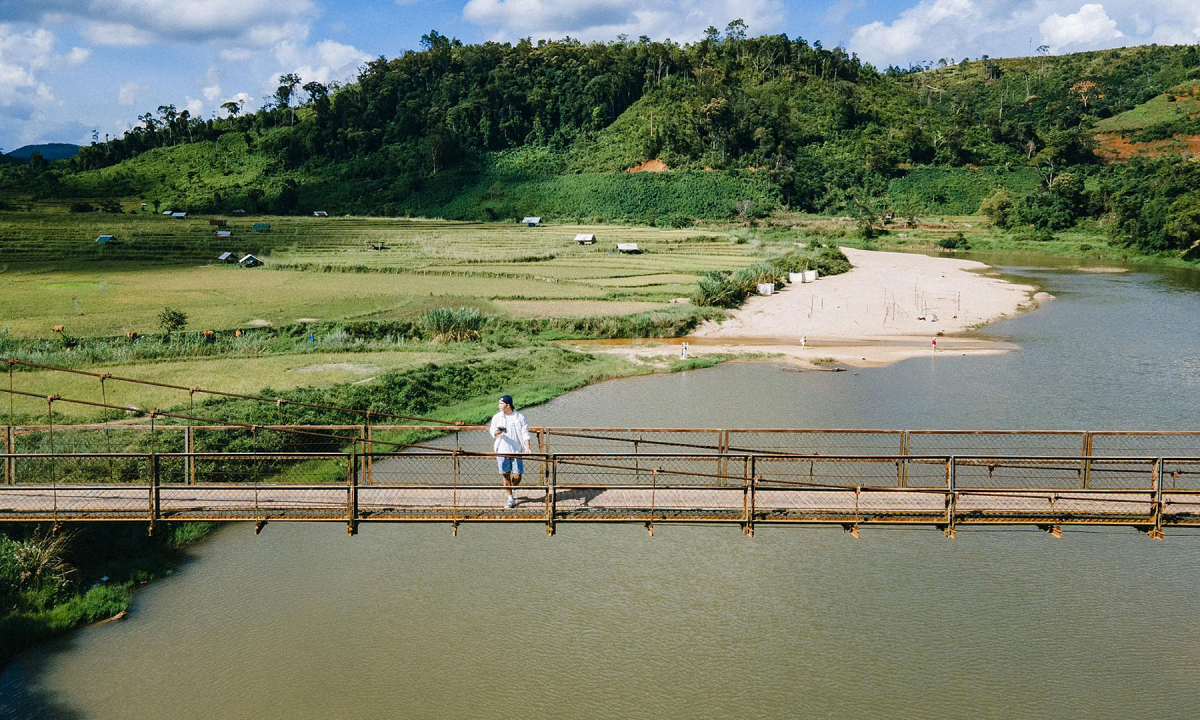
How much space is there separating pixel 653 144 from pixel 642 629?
9847 cm

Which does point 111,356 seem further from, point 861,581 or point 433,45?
point 433,45

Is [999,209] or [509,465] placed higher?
[999,209]

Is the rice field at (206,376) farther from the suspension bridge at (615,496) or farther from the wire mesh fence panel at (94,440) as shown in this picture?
the suspension bridge at (615,496)

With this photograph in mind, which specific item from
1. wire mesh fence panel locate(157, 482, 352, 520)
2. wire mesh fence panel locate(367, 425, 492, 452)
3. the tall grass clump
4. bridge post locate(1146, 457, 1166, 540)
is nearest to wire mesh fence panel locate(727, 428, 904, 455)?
wire mesh fence panel locate(367, 425, 492, 452)

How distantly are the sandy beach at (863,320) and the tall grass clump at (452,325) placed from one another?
4680 mm

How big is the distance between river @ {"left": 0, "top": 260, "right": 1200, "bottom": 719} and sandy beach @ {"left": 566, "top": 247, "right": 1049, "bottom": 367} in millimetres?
17437

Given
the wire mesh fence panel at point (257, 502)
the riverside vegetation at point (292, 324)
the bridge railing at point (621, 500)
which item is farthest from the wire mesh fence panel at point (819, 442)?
the wire mesh fence panel at point (257, 502)

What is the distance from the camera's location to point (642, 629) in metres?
13.4

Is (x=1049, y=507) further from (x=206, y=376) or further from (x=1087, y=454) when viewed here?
(x=206, y=376)

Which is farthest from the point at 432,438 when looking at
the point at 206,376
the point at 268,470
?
the point at 206,376

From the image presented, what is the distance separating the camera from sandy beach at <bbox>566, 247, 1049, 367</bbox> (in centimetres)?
3488

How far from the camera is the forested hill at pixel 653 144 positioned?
321ft

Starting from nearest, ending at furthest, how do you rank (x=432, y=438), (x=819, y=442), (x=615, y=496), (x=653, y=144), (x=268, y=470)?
(x=615, y=496) → (x=268, y=470) → (x=819, y=442) → (x=432, y=438) → (x=653, y=144)

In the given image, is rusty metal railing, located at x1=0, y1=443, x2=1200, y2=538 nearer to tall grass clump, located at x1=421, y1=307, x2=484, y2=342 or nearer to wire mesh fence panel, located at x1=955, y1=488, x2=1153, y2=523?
wire mesh fence panel, located at x1=955, y1=488, x2=1153, y2=523
